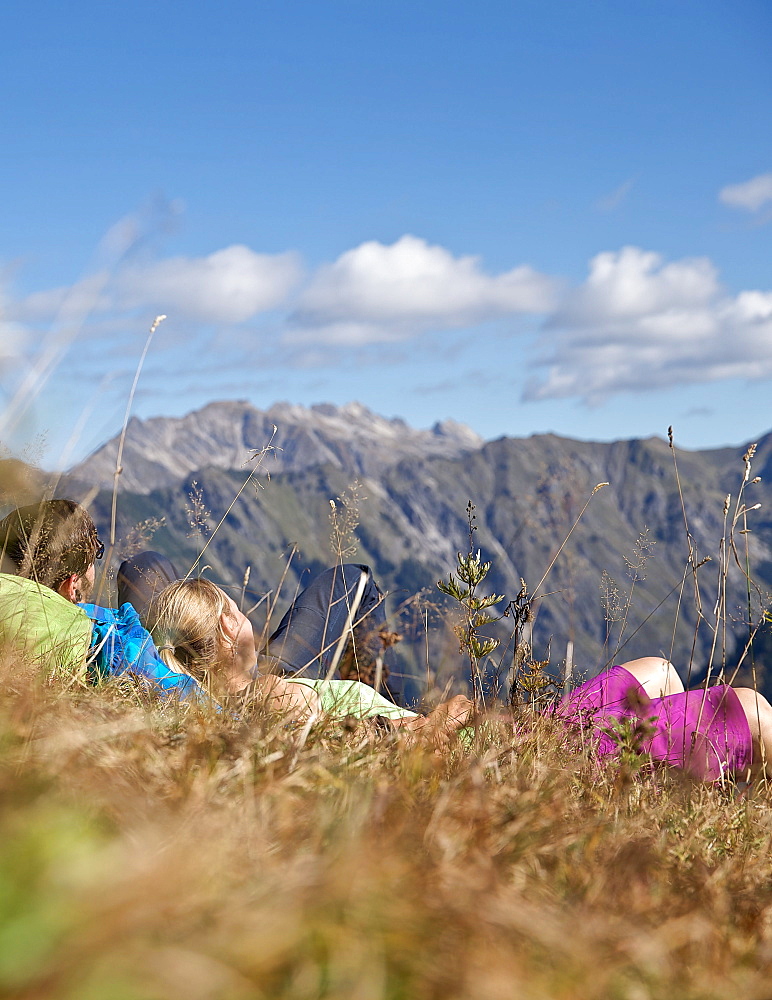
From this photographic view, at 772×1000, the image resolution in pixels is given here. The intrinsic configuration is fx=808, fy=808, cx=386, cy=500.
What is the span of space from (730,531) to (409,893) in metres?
2.74

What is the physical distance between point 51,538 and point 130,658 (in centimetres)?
74

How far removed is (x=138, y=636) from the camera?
424cm

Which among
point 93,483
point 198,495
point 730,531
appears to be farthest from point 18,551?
point 730,531

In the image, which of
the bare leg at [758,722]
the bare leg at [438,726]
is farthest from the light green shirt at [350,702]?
the bare leg at [758,722]

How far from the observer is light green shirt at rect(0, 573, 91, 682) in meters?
3.16

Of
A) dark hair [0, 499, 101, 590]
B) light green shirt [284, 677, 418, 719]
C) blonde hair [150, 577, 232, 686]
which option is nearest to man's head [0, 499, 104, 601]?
dark hair [0, 499, 101, 590]

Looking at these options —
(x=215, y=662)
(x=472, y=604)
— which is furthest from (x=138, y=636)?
(x=472, y=604)

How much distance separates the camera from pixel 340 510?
13.0 ft

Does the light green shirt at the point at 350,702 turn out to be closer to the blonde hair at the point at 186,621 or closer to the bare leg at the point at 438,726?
the bare leg at the point at 438,726

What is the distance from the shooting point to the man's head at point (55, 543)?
392 cm

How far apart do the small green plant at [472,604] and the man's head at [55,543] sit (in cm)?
189

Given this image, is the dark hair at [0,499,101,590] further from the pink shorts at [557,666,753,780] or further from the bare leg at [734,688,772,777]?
the bare leg at [734,688,772,777]

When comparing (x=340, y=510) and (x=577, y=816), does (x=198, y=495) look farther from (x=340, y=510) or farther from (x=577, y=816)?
(x=577, y=816)

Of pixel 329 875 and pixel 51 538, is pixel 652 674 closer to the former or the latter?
pixel 51 538
